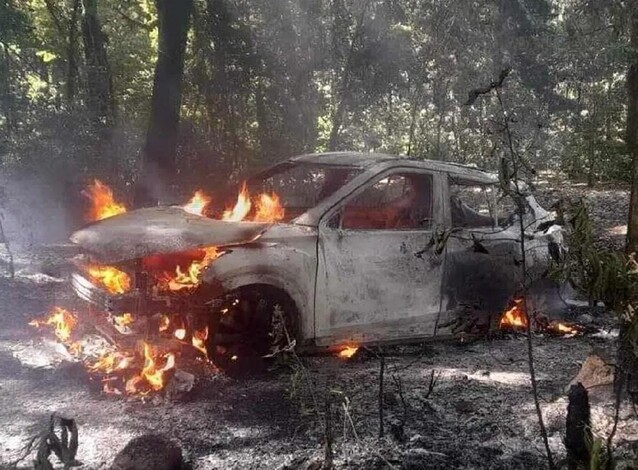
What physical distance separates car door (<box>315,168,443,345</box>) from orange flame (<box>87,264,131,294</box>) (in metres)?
1.60

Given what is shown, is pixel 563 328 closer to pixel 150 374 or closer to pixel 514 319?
pixel 514 319

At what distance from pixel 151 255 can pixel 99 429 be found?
1259mm

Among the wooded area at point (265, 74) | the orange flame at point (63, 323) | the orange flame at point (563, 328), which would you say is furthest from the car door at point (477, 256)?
the wooded area at point (265, 74)

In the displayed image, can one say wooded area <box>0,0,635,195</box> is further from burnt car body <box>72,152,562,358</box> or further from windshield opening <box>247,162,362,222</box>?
windshield opening <box>247,162,362,222</box>

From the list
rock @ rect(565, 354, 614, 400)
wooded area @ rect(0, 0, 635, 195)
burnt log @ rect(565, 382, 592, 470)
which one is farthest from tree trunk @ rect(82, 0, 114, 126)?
burnt log @ rect(565, 382, 592, 470)

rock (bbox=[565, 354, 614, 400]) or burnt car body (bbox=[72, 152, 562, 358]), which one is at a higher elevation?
burnt car body (bbox=[72, 152, 562, 358])

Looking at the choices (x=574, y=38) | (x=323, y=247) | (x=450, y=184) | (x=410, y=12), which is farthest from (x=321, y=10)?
(x=323, y=247)

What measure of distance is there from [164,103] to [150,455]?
860 centimetres

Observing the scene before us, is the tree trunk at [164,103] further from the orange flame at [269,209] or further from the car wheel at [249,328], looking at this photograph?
the car wheel at [249,328]

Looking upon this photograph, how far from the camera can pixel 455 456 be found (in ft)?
11.9

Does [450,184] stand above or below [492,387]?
above

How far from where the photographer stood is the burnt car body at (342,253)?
4703 mm

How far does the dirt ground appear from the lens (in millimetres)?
3682

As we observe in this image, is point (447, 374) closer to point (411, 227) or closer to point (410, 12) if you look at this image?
point (411, 227)
